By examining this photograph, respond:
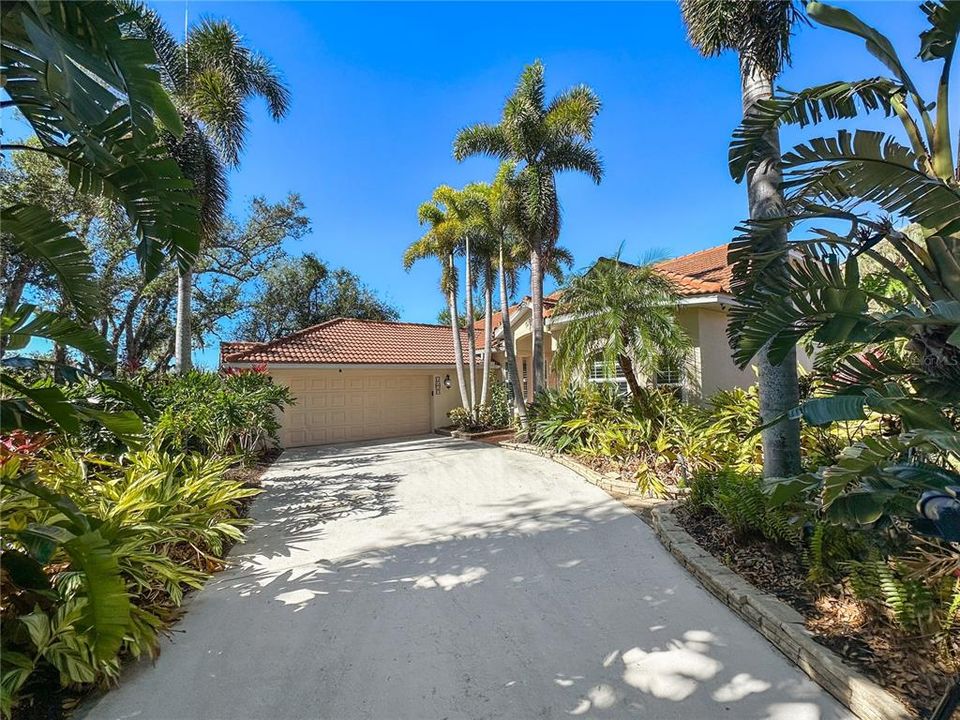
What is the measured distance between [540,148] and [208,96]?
847 cm

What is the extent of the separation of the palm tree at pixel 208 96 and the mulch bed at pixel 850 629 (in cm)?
1158

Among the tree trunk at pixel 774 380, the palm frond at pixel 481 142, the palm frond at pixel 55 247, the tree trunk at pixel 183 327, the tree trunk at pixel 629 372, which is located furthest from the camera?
the palm frond at pixel 481 142

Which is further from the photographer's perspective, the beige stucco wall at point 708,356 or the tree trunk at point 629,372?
the beige stucco wall at point 708,356

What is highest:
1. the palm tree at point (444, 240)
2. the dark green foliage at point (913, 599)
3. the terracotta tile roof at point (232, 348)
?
the palm tree at point (444, 240)

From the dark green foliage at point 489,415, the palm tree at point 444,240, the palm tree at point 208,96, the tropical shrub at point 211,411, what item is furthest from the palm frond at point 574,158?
the tropical shrub at point 211,411

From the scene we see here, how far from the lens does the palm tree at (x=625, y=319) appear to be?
8875 mm

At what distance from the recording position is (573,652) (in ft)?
10.3

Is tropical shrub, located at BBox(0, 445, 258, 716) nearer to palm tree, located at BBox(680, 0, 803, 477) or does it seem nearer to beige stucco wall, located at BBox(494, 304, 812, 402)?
palm tree, located at BBox(680, 0, 803, 477)

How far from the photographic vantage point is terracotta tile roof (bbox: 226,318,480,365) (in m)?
14.4

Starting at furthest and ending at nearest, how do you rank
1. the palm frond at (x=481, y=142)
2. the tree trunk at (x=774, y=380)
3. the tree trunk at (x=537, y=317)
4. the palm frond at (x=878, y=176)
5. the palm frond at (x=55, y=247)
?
the palm frond at (x=481, y=142) < the tree trunk at (x=537, y=317) < the tree trunk at (x=774, y=380) < the palm frond at (x=878, y=176) < the palm frond at (x=55, y=247)

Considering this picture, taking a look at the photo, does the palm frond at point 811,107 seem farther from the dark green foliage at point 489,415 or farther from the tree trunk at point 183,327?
the dark green foliage at point 489,415

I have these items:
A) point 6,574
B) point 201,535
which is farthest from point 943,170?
point 201,535

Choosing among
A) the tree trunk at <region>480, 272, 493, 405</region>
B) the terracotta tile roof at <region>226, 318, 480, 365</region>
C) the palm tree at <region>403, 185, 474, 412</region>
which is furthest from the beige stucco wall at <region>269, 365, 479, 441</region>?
the tree trunk at <region>480, 272, 493, 405</region>

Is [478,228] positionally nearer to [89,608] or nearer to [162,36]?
[162,36]
